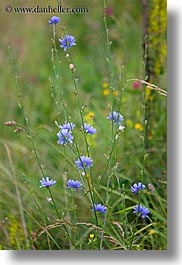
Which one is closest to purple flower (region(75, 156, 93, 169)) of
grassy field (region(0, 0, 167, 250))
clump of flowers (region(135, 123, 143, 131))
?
grassy field (region(0, 0, 167, 250))

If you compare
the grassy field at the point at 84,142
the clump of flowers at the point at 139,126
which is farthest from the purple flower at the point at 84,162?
the clump of flowers at the point at 139,126

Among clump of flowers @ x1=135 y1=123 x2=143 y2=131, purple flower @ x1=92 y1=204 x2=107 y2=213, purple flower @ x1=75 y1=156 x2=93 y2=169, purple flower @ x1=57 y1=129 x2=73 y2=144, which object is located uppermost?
clump of flowers @ x1=135 y1=123 x2=143 y2=131

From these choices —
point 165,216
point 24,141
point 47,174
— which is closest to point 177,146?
point 165,216

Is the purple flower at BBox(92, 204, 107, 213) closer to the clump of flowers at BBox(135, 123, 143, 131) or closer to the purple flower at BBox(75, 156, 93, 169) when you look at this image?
the purple flower at BBox(75, 156, 93, 169)

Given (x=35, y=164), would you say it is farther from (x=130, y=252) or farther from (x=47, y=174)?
(x=130, y=252)

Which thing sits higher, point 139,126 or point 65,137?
point 139,126

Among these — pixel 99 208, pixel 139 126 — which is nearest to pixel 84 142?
pixel 139 126

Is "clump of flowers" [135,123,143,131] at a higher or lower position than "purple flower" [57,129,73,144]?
higher

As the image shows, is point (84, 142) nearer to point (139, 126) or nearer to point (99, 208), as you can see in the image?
point (139, 126)
